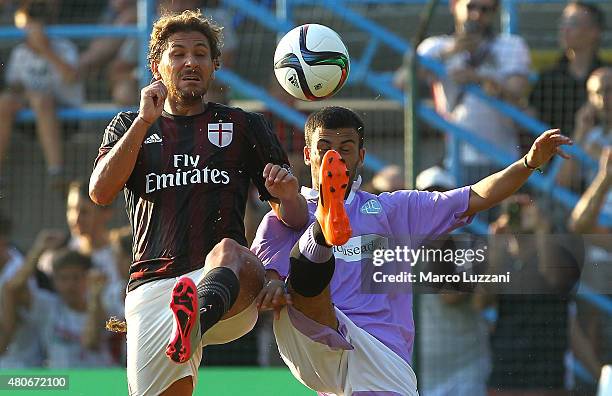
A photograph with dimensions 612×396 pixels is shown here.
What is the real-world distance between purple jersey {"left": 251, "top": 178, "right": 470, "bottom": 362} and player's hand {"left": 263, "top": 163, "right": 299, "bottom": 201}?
56 centimetres

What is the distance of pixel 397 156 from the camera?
9.62 metres

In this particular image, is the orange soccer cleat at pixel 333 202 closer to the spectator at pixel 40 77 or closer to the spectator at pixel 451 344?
the spectator at pixel 451 344

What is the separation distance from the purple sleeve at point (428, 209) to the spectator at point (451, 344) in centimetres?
199

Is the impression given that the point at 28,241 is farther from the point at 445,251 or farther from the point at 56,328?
the point at 445,251

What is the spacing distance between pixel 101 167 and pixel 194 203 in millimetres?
474

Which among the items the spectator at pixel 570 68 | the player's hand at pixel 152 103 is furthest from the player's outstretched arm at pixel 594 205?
the player's hand at pixel 152 103

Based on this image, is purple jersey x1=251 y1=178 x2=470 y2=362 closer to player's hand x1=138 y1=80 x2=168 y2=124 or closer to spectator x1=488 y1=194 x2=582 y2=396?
player's hand x1=138 y1=80 x2=168 y2=124

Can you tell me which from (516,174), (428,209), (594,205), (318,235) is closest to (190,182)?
(318,235)

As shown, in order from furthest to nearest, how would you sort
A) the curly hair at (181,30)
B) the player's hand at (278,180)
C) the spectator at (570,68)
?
the spectator at (570,68) → the curly hair at (181,30) → the player's hand at (278,180)

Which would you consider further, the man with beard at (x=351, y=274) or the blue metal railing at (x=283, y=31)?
the blue metal railing at (x=283, y=31)

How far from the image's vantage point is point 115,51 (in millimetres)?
11000

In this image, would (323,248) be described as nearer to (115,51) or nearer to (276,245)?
(276,245)

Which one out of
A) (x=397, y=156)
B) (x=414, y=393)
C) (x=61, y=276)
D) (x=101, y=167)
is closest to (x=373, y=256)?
(x=414, y=393)

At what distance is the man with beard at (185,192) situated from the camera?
18.8ft
